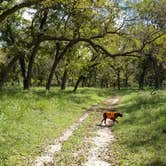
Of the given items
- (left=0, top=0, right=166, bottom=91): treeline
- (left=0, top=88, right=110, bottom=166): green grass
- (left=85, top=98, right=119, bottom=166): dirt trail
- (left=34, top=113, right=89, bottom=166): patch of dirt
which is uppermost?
(left=0, top=0, right=166, bottom=91): treeline

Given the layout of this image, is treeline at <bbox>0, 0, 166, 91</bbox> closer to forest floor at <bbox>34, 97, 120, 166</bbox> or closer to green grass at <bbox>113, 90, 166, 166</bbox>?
green grass at <bbox>113, 90, 166, 166</bbox>

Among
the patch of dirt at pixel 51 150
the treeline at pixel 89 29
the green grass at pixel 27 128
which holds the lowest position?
the patch of dirt at pixel 51 150

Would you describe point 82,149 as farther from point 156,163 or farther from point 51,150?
point 156,163

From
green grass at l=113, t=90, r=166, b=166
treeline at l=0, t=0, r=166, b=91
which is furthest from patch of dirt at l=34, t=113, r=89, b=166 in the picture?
treeline at l=0, t=0, r=166, b=91

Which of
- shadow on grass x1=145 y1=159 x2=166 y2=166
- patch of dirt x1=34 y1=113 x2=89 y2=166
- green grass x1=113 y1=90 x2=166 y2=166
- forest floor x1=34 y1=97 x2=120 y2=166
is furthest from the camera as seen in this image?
green grass x1=113 y1=90 x2=166 y2=166

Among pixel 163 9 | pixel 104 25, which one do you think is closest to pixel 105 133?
pixel 104 25

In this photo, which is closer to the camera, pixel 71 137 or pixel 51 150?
pixel 51 150

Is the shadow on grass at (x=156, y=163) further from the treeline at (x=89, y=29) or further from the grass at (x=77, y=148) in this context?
the treeline at (x=89, y=29)

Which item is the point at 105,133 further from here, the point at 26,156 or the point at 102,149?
the point at 26,156

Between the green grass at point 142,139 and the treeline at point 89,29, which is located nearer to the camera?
the green grass at point 142,139

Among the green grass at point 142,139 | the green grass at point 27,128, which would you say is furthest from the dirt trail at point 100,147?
the green grass at point 27,128

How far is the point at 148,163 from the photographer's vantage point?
40.7 feet

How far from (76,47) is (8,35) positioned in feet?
25.7

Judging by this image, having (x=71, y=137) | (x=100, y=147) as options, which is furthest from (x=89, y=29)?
(x=100, y=147)
